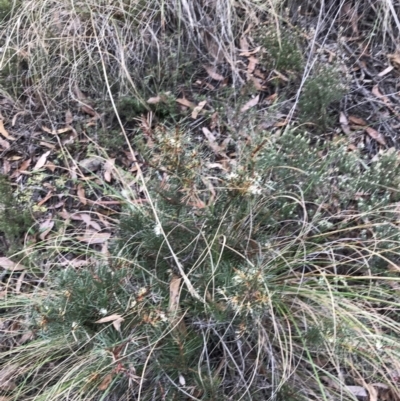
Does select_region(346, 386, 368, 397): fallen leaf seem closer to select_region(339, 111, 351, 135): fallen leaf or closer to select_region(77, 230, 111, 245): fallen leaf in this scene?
select_region(77, 230, 111, 245): fallen leaf

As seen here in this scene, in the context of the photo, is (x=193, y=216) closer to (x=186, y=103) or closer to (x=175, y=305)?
(x=175, y=305)

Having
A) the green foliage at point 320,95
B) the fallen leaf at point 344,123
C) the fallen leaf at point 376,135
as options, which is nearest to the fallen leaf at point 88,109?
the green foliage at point 320,95

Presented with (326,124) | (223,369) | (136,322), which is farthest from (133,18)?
(223,369)

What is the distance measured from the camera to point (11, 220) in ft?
9.07

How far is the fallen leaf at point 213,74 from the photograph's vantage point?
331 cm

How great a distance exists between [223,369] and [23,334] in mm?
928

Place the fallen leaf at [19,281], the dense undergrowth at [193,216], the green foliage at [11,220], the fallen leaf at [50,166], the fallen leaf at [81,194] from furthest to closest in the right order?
1. the fallen leaf at [50,166]
2. the fallen leaf at [81,194]
3. the green foliage at [11,220]
4. the fallen leaf at [19,281]
5. the dense undergrowth at [193,216]

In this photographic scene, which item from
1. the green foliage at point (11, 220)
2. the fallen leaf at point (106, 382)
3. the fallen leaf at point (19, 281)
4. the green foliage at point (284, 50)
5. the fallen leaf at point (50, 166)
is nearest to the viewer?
the fallen leaf at point (106, 382)

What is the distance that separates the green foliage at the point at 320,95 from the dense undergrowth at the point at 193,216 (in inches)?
0.5

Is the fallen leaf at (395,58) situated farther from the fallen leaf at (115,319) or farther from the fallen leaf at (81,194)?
the fallen leaf at (115,319)

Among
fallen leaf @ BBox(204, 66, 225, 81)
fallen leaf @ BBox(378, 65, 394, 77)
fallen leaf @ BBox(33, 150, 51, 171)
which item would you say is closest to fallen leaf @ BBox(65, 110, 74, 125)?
fallen leaf @ BBox(33, 150, 51, 171)

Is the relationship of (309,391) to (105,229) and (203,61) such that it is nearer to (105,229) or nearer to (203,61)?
(105,229)

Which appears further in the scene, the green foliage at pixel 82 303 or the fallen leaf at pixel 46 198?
the fallen leaf at pixel 46 198

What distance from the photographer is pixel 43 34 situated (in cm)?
323
